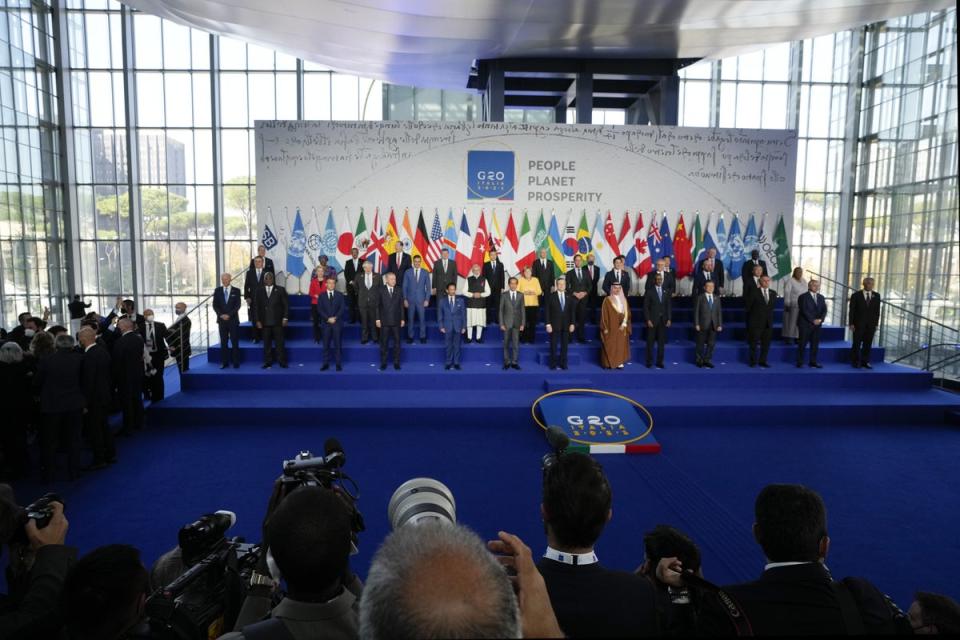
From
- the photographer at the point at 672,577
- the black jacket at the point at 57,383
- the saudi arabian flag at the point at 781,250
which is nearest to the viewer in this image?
the photographer at the point at 672,577

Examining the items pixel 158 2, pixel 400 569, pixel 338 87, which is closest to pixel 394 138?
pixel 158 2

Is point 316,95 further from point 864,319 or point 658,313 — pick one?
point 864,319

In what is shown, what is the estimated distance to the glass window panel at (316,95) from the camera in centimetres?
1723

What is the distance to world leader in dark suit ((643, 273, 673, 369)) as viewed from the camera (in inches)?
405

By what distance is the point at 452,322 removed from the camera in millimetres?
10039

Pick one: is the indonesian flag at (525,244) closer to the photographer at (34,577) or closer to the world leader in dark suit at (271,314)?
the world leader in dark suit at (271,314)

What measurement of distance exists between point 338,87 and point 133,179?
6.49 metres

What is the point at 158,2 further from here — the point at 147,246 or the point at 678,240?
the point at 678,240

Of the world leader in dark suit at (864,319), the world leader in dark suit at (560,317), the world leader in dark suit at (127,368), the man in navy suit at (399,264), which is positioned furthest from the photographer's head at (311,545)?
the world leader in dark suit at (864,319)

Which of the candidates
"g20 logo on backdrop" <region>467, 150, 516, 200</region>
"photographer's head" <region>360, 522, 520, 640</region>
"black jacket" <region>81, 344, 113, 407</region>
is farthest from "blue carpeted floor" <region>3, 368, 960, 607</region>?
"g20 logo on backdrop" <region>467, 150, 516, 200</region>

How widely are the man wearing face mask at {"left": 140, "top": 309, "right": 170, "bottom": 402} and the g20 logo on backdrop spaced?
21.7ft

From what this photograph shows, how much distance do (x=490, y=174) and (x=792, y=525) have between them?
11.6 m

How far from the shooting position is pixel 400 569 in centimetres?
86

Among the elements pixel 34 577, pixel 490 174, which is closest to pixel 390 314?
pixel 490 174
